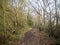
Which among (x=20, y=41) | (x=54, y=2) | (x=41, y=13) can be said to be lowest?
(x=20, y=41)

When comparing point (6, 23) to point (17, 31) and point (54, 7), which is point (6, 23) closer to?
point (17, 31)

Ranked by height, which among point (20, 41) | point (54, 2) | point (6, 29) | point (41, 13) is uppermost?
point (54, 2)

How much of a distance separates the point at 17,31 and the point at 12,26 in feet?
1.82

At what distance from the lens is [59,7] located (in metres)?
10.2

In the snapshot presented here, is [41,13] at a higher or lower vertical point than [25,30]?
higher

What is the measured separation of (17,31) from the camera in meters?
11.0

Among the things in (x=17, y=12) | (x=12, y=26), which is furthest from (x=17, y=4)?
(x=12, y=26)

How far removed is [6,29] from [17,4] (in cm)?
205

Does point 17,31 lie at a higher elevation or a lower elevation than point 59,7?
lower

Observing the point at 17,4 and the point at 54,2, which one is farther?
the point at 17,4

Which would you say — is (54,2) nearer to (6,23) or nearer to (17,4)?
(17,4)

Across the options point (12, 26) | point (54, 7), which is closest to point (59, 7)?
point (54, 7)

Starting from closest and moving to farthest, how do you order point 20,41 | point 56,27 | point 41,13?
point 56,27, point 20,41, point 41,13

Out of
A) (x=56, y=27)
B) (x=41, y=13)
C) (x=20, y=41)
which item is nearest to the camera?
(x=56, y=27)
